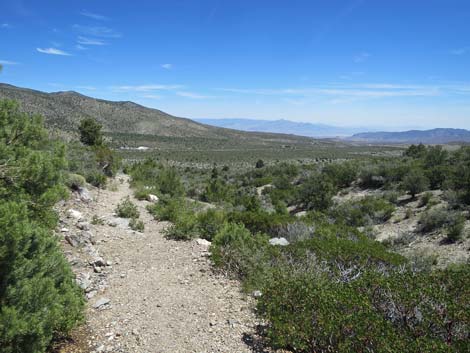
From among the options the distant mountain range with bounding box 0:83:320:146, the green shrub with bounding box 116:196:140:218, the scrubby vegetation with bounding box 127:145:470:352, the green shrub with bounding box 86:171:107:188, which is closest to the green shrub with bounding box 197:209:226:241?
the scrubby vegetation with bounding box 127:145:470:352

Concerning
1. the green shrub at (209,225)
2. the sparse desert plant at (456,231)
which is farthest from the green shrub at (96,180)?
the sparse desert plant at (456,231)

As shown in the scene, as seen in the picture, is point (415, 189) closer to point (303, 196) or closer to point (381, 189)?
point (381, 189)

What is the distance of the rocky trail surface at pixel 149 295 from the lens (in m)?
4.87

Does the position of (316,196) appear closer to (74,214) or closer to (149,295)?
(74,214)

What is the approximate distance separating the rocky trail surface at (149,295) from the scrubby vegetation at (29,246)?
70cm

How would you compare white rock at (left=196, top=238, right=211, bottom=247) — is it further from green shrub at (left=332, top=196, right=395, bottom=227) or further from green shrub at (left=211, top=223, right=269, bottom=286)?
green shrub at (left=332, top=196, right=395, bottom=227)

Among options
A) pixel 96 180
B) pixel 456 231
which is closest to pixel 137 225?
pixel 96 180

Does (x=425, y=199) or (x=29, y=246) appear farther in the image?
(x=425, y=199)

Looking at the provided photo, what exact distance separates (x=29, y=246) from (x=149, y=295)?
9.35 feet

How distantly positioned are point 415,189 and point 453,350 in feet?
54.5

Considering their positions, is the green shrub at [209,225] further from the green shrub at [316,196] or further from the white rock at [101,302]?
the green shrub at [316,196]

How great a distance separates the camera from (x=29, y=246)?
12.6 feet

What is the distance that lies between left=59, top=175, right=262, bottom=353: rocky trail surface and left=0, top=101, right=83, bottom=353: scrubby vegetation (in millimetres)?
704

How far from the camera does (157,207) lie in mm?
12039
